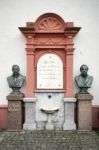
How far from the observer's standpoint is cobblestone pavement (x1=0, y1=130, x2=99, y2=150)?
732cm

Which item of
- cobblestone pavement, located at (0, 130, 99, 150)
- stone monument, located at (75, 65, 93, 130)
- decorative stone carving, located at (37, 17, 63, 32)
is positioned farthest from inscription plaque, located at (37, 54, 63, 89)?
cobblestone pavement, located at (0, 130, 99, 150)

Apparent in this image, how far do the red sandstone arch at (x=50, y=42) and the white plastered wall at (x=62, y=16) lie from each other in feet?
0.77

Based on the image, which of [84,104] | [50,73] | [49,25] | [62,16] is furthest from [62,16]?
[84,104]

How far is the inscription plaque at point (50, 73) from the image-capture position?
9.51 m

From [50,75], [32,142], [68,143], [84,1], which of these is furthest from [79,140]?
[84,1]

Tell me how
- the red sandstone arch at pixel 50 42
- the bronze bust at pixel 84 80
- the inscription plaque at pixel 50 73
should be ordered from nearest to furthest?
the bronze bust at pixel 84 80 < the red sandstone arch at pixel 50 42 < the inscription plaque at pixel 50 73

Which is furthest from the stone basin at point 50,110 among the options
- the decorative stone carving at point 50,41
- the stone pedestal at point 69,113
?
the decorative stone carving at point 50,41

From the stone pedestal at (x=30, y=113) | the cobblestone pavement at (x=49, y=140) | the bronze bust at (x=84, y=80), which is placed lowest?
the cobblestone pavement at (x=49, y=140)

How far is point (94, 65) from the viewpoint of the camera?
9602 millimetres

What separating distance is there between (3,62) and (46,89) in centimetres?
145

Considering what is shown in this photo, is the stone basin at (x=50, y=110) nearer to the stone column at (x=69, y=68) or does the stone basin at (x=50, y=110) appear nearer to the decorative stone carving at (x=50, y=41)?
the stone column at (x=69, y=68)

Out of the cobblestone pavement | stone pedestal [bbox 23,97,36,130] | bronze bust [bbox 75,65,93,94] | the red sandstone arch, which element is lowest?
the cobblestone pavement

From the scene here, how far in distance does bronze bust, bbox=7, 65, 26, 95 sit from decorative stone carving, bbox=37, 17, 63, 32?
131 cm

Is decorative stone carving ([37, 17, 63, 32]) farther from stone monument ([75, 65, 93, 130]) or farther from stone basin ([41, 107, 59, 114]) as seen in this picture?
stone basin ([41, 107, 59, 114])
